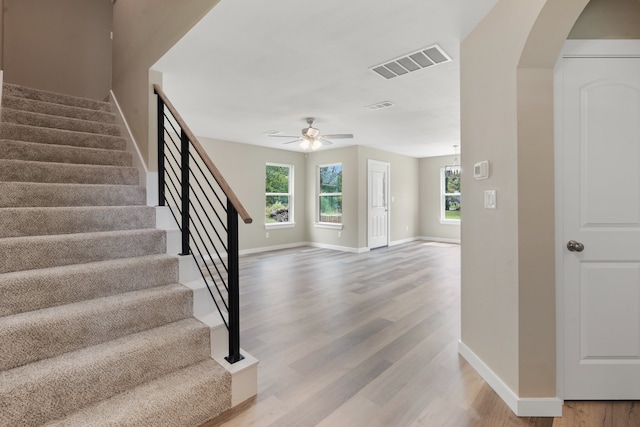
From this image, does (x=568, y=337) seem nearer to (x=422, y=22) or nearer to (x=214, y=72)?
(x=422, y=22)

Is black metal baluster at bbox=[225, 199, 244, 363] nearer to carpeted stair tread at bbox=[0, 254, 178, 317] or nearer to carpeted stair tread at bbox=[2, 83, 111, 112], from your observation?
carpeted stair tread at bbox=[0, 254, 178, 317]

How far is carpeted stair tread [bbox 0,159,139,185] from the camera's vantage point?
2359 mm

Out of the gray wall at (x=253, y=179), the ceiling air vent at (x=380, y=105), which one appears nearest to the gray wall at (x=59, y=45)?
the gray wall at (x=253, y=179)

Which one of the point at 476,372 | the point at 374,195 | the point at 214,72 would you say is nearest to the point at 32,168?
the point at 214,72

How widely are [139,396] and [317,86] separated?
307 centimetres

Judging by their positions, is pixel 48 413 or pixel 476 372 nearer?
pixel 48 413

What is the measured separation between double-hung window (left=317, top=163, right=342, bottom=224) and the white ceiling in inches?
91.5

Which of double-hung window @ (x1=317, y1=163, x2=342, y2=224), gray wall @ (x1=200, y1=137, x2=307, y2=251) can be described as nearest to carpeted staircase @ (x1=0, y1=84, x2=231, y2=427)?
gray wall @ (x1=200, y1=137, x2=307, y2=251)

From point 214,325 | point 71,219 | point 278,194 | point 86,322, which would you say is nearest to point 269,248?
point 278,194

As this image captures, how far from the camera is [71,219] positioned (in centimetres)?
223

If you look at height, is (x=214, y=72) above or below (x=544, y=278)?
above

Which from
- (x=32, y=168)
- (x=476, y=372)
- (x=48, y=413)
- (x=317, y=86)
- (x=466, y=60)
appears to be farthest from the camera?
(x=317, y=86)

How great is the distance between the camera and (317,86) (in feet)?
11.0

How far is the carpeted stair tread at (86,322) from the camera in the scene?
1.46 metres
